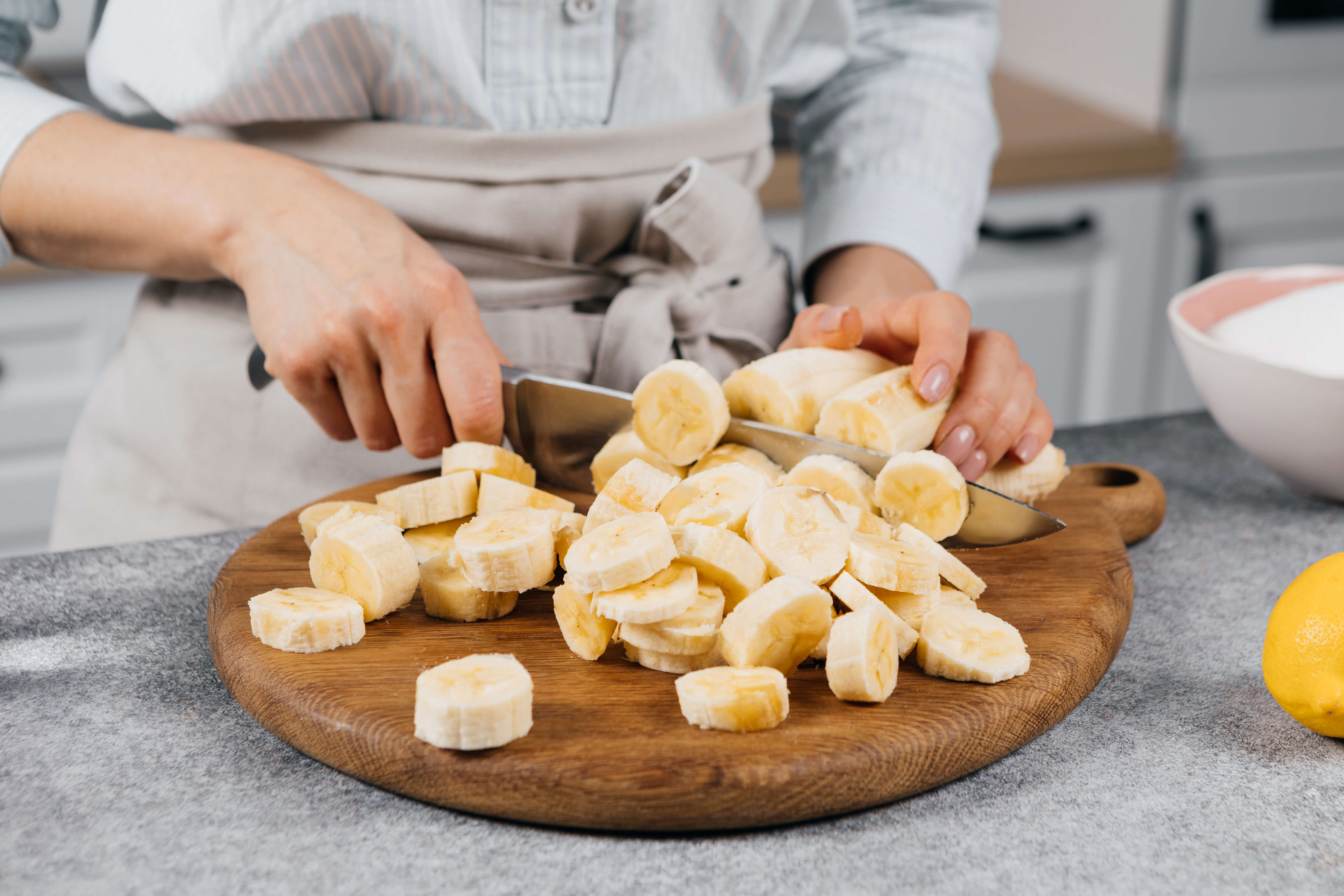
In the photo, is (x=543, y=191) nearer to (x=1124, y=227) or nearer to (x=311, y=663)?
(x=311, y=663)

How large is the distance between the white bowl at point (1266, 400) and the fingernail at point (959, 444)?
27 cm

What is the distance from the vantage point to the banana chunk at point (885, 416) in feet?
2.97

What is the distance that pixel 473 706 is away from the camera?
624mm

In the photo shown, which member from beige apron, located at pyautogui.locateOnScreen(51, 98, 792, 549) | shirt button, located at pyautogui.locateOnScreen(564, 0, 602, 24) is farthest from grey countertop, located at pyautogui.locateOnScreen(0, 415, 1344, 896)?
shirt button, located at pyautogui.locateOnScreen(564, 0, 602, 24)

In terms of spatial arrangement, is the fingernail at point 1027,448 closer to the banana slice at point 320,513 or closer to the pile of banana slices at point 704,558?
the pile of banana slices at point 704,558

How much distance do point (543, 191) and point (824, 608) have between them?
0.58 meters

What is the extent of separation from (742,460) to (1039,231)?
1.64m

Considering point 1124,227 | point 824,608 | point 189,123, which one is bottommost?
point 1124,227

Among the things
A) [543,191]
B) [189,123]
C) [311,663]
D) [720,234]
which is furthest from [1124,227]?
[311,663]

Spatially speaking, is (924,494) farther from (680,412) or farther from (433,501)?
(433,501)

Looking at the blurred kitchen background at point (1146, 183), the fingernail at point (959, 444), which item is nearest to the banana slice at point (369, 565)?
the fingernail at point (959, 444)

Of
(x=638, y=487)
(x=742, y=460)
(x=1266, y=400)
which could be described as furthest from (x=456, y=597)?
(x=1266, y=400)

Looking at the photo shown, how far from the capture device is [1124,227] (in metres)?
2.44

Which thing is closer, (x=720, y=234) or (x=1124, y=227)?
(x=720, y=234)
